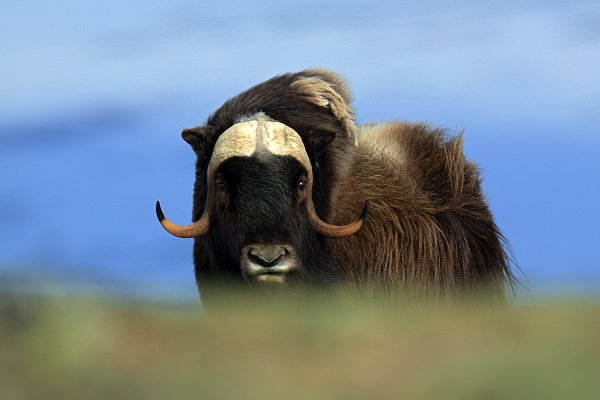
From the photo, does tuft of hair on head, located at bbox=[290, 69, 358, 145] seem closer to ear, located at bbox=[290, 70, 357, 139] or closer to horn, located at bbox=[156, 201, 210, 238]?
ear, located at bbox=[290, 70, 357, 139]

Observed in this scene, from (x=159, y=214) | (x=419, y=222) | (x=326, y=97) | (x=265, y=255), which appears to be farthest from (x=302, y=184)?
(x=419, y=222)

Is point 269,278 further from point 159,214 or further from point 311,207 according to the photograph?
point 159,214

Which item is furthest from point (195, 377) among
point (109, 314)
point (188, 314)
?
point (188, 314)

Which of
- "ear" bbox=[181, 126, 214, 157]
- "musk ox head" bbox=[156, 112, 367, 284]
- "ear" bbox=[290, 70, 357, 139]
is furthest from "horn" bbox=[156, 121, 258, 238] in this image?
"ear" bbox=[290, 70, 357, 139]

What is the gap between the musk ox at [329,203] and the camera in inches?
249

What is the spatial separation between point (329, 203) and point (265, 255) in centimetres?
97

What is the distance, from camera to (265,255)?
6078 millimetres

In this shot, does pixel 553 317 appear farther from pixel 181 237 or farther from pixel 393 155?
pixel 393 155

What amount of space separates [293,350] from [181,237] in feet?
16.5

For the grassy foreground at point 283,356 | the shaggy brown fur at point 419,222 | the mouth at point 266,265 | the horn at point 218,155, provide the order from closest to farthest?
the grassy foreground at point 283,356 → the mouth at point 266,265 → the horn at point 218,155 → the shaggy brown fur at point 419,222

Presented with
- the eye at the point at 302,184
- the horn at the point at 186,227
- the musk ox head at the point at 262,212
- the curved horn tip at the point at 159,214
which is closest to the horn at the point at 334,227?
the musk ox head at the point at 262,212

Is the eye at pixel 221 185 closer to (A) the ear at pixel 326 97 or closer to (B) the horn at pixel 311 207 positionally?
(B) the horn at pixel 311 207

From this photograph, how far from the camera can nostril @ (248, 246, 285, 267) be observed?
19.9ft

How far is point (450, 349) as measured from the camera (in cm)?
188
